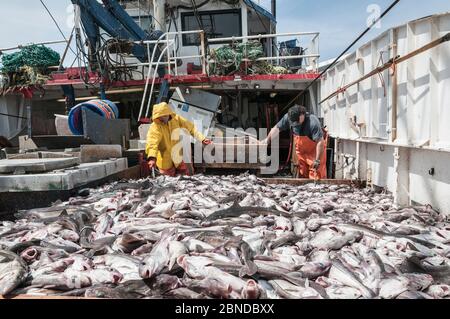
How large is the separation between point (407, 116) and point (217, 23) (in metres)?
10.2

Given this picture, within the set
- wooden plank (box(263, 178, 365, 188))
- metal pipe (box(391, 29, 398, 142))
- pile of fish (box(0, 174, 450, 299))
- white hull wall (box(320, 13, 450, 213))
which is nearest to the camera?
pile of fish (box(0, 174, 450, 299))

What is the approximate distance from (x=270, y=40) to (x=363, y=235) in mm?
12320

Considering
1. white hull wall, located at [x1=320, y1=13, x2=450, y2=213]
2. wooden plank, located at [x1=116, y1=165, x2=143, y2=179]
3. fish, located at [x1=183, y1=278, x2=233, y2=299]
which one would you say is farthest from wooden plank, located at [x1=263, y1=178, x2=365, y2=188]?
fish, located at [x1=183, y1=278, x2=233, y2=299]

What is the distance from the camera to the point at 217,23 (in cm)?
1320

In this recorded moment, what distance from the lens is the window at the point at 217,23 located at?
13070 mm

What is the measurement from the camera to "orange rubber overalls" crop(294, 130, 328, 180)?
24.6 feet

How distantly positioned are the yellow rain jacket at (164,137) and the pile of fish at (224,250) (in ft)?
7.21

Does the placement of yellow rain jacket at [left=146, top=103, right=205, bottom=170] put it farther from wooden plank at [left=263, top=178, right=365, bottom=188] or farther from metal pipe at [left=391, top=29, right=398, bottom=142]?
metal pipe at [left=391, top=29, right=398, bottom=142]

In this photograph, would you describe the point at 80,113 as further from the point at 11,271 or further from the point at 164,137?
the point at 11,271

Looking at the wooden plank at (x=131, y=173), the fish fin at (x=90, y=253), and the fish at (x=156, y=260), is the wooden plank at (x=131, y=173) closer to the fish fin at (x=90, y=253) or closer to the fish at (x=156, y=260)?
the fish fin at (x=90, y=253)

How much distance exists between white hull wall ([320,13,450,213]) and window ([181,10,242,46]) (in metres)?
7.13

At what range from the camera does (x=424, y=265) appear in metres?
2.75

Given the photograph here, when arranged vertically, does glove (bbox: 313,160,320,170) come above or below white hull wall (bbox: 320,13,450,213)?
below
